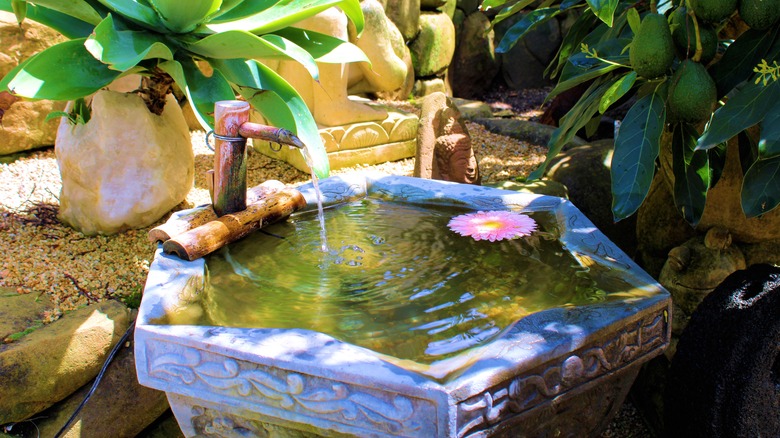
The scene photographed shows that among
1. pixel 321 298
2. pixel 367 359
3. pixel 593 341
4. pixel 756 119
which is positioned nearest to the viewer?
pixel 367 359

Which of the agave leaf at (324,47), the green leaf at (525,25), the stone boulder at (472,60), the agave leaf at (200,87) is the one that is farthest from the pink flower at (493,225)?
the stone boulder at (472,60)

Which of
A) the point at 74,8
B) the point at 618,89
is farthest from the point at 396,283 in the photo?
the point at 74,8

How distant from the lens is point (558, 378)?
4.93 feet

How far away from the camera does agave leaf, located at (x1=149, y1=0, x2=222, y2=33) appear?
2465 mm

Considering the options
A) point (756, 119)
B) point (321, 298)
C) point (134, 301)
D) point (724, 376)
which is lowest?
point (134, 301)

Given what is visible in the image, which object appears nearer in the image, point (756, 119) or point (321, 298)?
point (756, 119)

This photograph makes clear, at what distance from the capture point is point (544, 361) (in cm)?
147

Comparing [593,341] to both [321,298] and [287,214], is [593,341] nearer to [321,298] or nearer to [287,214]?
[321,298]

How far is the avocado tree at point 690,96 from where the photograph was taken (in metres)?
1.73

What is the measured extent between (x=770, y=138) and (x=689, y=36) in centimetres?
40

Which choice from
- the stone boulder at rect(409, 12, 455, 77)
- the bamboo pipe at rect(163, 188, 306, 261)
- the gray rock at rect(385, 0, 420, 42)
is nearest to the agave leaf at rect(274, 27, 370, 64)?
the bamboo pipe at rect(163, 188, 306, 261)

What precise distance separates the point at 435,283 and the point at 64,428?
1.41m

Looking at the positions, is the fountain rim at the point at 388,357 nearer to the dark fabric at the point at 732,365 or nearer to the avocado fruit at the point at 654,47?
the dark fabric at the point at 732,365

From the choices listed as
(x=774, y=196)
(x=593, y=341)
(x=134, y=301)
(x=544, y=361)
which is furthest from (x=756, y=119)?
(x=134, y=301)
